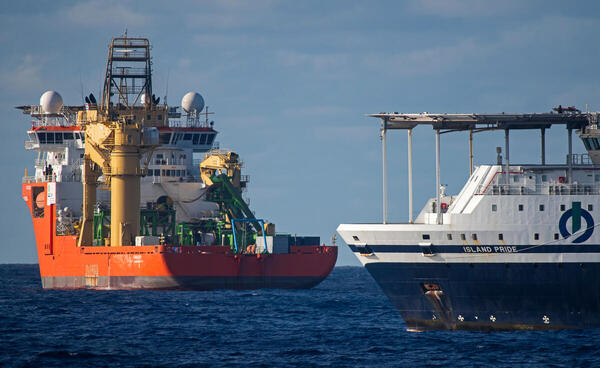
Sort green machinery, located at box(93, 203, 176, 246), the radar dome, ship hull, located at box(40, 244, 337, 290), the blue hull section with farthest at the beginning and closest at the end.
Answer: the radar dome, green machinery, located at box(93, 203, 176, 246), ship hull, located at box(40, 244, 337, 290), the blue hull section

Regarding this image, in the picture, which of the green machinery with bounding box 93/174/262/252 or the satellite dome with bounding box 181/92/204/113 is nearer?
the green machinery with bounding box 93/174/262/252

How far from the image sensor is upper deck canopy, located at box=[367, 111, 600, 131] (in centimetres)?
4394

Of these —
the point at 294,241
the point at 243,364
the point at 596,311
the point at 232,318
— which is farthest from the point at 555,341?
the point at 294,241

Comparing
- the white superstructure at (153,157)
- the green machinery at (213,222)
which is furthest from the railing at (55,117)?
the green machinery at (213,222)

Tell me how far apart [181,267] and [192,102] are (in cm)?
2640

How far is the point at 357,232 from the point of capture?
4400 cm

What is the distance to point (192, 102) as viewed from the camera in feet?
336

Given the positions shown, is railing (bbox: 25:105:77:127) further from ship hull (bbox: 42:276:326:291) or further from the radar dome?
ship hull (bbox: 42:276:326:291)

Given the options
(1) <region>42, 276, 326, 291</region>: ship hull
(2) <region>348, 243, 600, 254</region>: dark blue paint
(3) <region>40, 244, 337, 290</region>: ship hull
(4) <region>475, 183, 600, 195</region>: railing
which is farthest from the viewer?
(1) <region>42, 276, 326, 291</region>: ship hull

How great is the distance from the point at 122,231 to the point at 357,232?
138 ft

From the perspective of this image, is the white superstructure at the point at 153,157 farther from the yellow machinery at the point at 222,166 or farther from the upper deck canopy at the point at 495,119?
the upper deck canopy at the point at 495,119

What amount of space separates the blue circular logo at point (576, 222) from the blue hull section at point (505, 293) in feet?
3.70

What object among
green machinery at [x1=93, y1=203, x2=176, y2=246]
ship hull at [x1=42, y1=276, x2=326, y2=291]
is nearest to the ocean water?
ship hull at [x1=42, y1=276, x2=326, y2=291]

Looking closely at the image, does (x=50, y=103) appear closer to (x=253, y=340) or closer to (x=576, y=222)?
(x=253, y=340)
